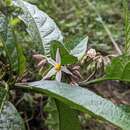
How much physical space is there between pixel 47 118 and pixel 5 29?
39.1 inches

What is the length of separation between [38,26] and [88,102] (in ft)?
1.71

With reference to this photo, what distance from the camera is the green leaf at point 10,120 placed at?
3.39ft

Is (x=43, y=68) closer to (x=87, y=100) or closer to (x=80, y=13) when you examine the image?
(x=87, y=100)

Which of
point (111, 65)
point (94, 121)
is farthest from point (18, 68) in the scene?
point (94, 121)

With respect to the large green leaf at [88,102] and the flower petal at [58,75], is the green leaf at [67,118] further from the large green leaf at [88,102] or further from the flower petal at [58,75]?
the large green leaf at [88,102]

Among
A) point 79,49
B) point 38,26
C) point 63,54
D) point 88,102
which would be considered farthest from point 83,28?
point 88,102

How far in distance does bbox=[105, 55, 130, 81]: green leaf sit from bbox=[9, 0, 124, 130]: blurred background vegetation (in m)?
1.05

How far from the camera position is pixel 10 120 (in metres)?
1.05

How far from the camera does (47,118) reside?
205 centimetres

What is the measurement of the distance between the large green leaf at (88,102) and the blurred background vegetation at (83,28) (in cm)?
115

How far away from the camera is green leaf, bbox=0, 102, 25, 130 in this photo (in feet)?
3.39

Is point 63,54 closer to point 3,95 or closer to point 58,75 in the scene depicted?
point 58,75

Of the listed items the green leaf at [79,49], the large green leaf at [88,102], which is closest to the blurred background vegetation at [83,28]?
the green leaf at [79,49]

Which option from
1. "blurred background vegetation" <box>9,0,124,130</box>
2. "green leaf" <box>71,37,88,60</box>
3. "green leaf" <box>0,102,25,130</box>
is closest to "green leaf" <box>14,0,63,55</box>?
"green leaf" <box>71,37,88,60</box>
